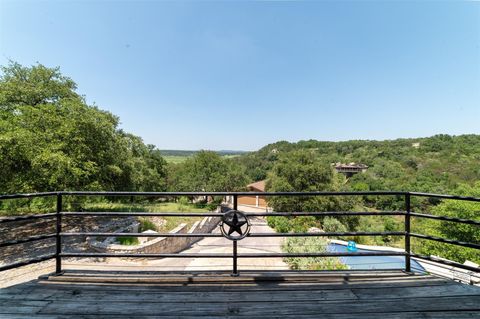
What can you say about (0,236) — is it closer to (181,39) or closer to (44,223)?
(44,223)

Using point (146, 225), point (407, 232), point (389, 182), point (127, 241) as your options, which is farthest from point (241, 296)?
point (389, 182)

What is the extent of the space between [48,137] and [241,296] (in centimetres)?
919

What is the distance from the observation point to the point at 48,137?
26.9ft

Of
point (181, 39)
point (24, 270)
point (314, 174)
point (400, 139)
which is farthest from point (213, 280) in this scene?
point (400, 139)

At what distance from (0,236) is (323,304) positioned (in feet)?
32.5

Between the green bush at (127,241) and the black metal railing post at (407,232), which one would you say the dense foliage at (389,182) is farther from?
the green bush at (127,241)

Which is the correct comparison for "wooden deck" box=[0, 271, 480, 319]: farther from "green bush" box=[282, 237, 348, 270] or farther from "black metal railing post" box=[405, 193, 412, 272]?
"green bush" box=[282, 237, 348, 270]

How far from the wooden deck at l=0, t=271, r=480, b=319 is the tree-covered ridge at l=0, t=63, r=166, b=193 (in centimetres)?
702

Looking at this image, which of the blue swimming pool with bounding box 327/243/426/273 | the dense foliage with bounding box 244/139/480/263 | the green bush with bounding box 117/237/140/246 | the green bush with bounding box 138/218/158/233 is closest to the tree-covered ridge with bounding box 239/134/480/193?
the dense foliage with bounding box 244/139/480/263

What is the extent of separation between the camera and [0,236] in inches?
296

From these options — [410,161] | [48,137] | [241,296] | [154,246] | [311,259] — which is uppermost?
[410,161]

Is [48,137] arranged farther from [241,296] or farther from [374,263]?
[374,263]

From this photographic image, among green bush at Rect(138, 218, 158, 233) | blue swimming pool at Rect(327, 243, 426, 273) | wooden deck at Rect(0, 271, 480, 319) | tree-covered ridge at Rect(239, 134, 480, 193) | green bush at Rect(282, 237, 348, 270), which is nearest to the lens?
wooden deck at Rect(0, 271, 480, 319)

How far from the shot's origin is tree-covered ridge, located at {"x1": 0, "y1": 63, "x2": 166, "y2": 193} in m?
7.69
